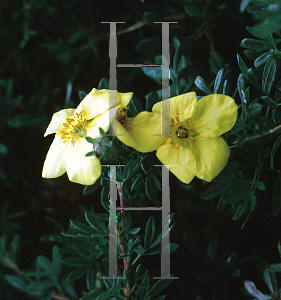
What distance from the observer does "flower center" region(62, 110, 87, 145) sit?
2.27ft

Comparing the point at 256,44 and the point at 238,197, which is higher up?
the point at 256,44

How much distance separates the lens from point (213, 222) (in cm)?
98

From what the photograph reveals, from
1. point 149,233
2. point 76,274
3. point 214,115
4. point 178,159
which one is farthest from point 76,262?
point 214,115

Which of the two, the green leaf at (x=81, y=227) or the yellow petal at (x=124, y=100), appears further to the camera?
the green leaf at (x=81, y=227)

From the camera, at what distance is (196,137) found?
675 mm

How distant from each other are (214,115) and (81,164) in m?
0.30

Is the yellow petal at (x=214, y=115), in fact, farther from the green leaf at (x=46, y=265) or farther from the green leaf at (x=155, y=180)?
the green leaf at (x=46, y=265)

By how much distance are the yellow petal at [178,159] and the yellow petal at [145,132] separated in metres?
0.02

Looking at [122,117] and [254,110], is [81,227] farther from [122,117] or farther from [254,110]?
[254,110]

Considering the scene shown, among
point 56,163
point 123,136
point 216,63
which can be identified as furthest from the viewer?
point 216,63

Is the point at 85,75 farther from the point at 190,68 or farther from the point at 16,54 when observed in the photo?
the point at 190,68

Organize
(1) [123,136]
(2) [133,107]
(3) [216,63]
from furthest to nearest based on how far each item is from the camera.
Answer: (3) [216,63] → (2) [133,107] → (1) [123,136]

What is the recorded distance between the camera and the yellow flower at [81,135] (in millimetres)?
612

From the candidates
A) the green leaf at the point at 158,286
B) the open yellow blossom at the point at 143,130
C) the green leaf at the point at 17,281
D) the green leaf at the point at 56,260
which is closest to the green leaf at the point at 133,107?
the open yellow blossom at the point at 143,130
